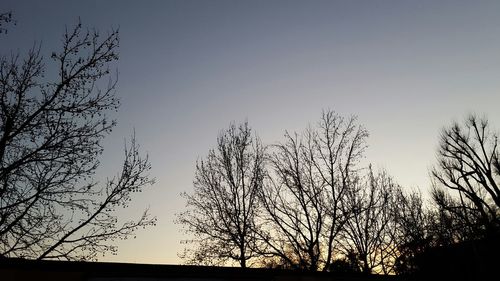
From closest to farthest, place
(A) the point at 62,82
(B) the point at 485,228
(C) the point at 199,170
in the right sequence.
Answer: (A) the point at 62,82 < (C) the point at 199,170 < (B) the point at 485,228

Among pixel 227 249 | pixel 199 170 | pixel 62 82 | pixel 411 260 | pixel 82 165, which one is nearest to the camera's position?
pixel 82 165

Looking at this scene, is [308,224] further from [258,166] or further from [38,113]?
[38,113]

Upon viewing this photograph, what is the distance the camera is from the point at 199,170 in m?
23.5

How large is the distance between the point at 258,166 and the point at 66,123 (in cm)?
1264

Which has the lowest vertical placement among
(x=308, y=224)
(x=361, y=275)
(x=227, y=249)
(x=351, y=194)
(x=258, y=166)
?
(x=361, y=275)

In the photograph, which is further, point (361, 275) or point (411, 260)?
point (411, 260)

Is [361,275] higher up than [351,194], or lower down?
lower down

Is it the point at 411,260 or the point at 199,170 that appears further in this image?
the point at 411,260

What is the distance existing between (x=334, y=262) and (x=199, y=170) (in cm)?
1216

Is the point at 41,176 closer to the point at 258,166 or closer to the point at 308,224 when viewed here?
the point at 258,166

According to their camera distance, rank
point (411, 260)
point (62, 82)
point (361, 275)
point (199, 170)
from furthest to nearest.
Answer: point (411, 260)
point (199, 170)
point (62, 82)
point (361, 275)

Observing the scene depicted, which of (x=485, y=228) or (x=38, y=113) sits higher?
(x=38, y=113)

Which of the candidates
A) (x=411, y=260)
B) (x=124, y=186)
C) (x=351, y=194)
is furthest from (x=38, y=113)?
(x=411, y=260)

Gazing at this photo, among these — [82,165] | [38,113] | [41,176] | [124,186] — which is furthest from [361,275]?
[38,113]
